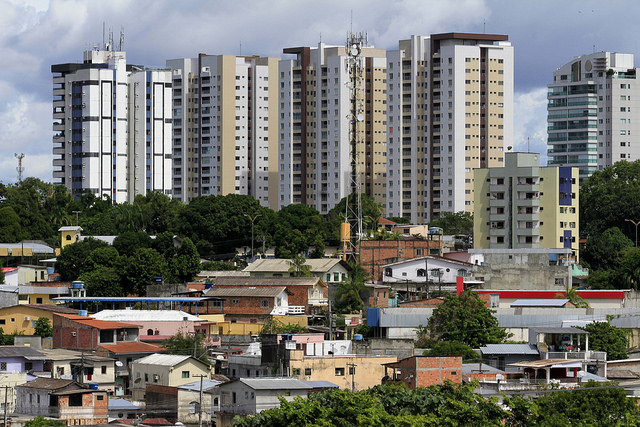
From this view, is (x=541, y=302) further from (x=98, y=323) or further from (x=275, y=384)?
(x=275, y=384)

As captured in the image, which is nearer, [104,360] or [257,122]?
[104,360]

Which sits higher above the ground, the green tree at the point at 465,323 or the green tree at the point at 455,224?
the green tree at the point at 455,224

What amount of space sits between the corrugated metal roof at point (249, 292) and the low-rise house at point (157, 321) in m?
6.54

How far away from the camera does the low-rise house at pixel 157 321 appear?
76.6m

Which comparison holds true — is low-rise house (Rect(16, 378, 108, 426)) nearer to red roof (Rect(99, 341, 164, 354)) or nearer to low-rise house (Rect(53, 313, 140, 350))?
red roof (Rect(99, 341, 164, 354))

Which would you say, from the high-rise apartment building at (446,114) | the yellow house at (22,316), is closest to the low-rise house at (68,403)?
the yellow house at (22,316)

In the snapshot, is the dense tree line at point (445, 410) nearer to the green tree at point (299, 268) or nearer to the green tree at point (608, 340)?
the green tree at point (608, 340)

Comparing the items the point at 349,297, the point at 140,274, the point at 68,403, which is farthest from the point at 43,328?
the point at 68,403

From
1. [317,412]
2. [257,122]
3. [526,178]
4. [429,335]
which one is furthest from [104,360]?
[257,122]

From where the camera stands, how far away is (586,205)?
12044 centimetres

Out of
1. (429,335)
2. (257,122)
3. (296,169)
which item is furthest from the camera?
(257,122)

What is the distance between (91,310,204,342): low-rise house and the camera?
251 feet

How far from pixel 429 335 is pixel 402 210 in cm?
7536

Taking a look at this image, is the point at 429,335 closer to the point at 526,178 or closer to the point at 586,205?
the point at 526,178
